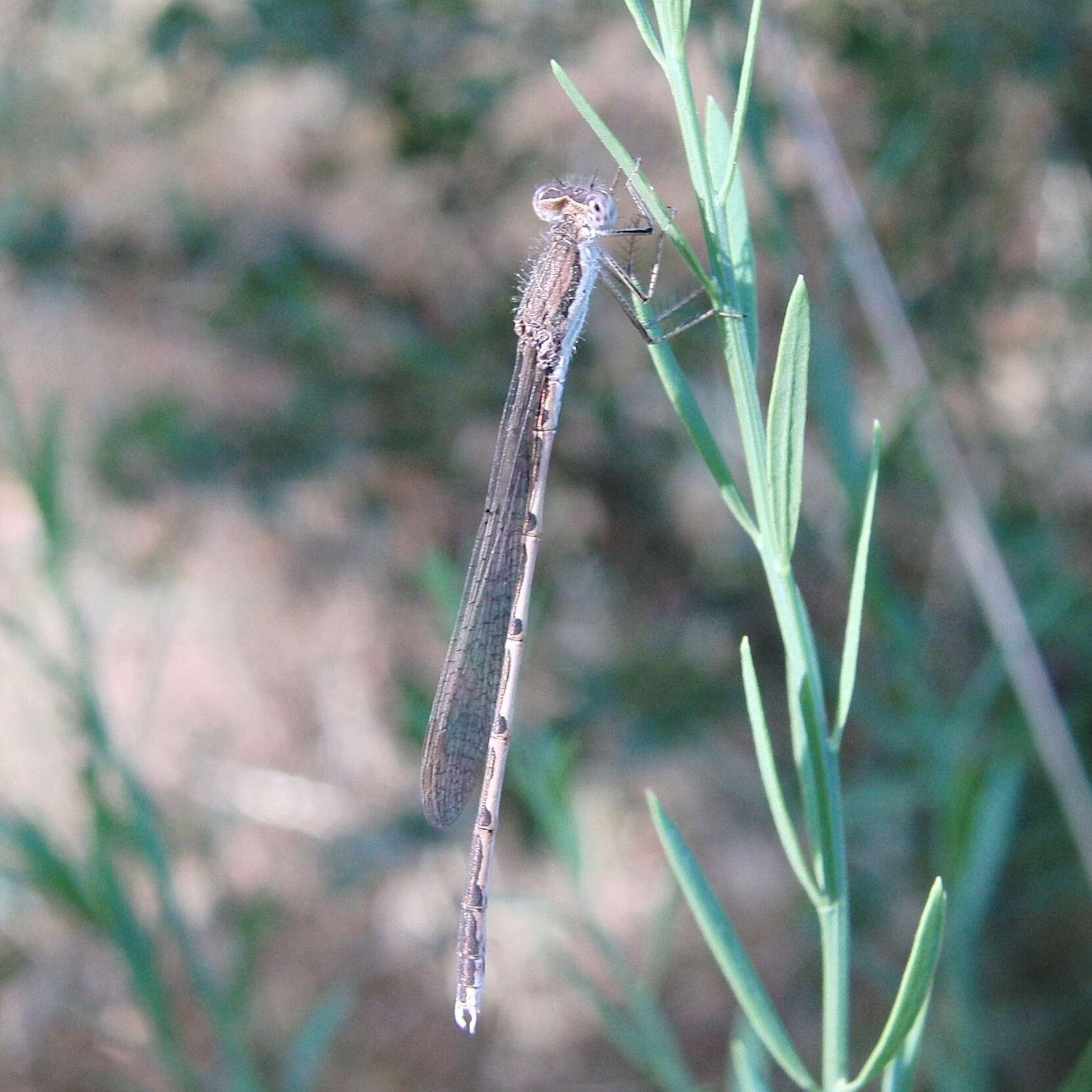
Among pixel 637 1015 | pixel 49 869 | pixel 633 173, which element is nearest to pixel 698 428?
pixel 633 173

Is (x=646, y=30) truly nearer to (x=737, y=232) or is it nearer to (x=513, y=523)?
(x=737, y=232)

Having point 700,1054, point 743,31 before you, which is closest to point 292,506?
point 700,1054

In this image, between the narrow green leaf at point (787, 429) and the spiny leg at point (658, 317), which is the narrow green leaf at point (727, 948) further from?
the spiny leg at point (658, 317)

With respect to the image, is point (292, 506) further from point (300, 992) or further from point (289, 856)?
point (300, 992)

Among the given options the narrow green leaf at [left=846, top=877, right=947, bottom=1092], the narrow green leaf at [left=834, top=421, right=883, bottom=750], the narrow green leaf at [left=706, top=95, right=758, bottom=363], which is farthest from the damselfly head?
the narrow green leaf at [left=846, top=877, right=947, bottom=1092]

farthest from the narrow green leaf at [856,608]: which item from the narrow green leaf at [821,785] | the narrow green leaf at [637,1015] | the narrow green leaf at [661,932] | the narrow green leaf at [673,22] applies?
the narrow green leaf at [661,932]

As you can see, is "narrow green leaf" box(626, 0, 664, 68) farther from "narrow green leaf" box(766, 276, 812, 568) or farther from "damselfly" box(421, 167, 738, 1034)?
"damselfly" box(421, 167, 738, 1034)
